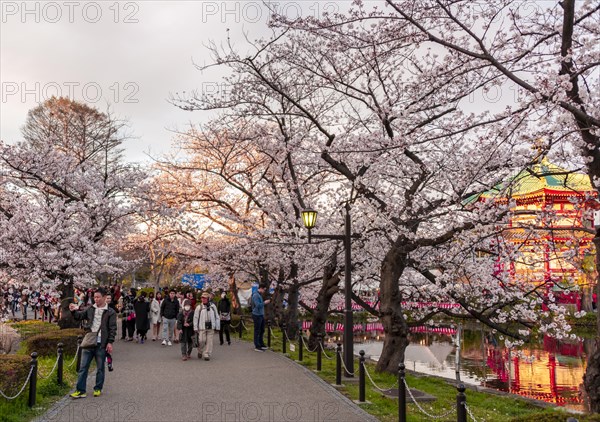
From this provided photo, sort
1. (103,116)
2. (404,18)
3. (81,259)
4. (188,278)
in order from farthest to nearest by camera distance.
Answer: (188,278)
(103,116)
(81,259)
(404,18)

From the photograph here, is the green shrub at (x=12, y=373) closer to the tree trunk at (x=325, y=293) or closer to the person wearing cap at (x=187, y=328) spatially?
the person wearing cap at (x=187, y=328)

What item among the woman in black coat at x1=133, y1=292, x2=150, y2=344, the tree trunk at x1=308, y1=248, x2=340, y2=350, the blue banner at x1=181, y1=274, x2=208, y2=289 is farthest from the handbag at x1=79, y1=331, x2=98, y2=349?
the blue banner at x1=181, y1=274, x2=208, y2=289

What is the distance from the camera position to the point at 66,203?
63.3 ft

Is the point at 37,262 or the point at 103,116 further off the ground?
the point at 103,116

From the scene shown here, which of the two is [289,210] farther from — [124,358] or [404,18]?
[404,18]

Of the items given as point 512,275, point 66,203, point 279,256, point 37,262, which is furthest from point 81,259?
point 512,275

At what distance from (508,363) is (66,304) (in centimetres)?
1613

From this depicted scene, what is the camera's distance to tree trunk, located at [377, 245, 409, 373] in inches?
473

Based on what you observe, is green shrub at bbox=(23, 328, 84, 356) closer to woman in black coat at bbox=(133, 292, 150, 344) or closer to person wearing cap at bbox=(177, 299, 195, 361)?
person wearing cap at bbox=(177, 299, 195, 361)

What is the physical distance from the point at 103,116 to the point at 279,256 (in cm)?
2043

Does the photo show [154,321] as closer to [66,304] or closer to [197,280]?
[66,304]

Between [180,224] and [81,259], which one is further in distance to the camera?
[180,224]

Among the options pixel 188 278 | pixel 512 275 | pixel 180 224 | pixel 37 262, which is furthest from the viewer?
pixel 188 278

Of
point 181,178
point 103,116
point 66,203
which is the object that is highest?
point 103,116
